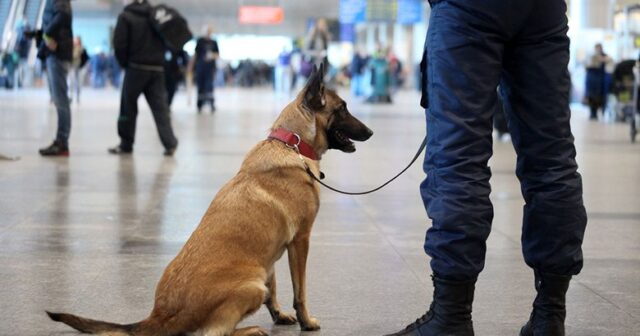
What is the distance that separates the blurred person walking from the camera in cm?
1070

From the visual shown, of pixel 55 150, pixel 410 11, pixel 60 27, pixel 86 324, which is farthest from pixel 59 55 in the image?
pixel 410 11

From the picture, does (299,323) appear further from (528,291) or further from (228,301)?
(528,291)

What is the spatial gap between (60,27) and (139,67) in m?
0.98

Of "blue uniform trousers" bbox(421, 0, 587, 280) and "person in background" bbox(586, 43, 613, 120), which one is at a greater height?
"blue uniform trousers" bbox(421, 0, 587, 280)

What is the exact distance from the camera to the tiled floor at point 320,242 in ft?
12.6

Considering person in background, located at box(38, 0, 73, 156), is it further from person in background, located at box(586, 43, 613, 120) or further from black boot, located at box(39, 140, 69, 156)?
person in background, located at box(586, 43, 613, 120)

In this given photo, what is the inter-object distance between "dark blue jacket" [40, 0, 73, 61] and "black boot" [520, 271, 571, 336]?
7949 mm

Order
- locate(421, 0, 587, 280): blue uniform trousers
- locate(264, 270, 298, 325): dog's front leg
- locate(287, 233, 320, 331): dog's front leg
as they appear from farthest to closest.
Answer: locate(264, 270, 298, 325): dog's front leg → locate(287, 233, 320, 331): dog's front leg → locate(421, 0, 587, 280): blue uniform trousers

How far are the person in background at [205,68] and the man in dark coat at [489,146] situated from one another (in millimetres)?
18860

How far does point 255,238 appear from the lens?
333cm

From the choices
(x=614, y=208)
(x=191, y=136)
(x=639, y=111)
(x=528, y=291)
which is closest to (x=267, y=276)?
(x=528, y=291)

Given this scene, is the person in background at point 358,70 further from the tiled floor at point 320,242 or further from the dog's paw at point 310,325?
the dog's paw at point 310,325

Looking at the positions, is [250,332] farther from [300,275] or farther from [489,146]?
[489,146]

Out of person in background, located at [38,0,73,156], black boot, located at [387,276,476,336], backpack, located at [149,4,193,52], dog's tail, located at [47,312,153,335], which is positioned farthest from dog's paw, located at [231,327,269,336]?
backpack, located at [149,4,193,52]
